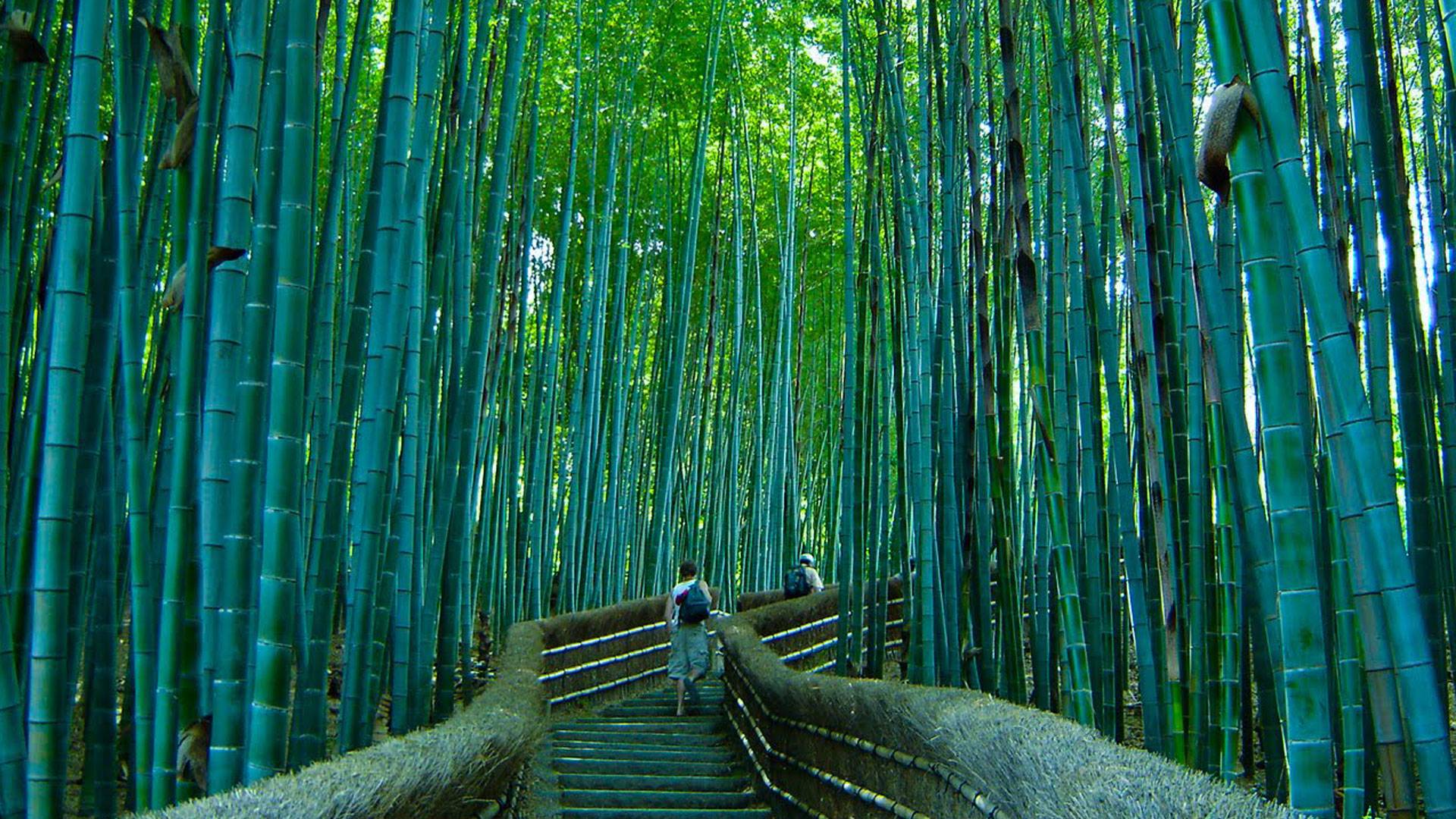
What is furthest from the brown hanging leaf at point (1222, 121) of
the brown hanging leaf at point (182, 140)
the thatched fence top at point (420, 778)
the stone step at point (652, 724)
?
the stone step at point (652, 724)

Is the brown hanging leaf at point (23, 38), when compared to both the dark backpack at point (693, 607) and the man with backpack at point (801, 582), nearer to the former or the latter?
the dark backpack at point (693, 607)

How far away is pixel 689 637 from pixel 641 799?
6.13 ft

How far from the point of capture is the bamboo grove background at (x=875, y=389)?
1.71 m

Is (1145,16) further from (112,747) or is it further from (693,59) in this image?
(693,59)

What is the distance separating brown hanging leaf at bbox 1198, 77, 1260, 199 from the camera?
1553 millimetres

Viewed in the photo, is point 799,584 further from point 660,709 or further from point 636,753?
point 636,753

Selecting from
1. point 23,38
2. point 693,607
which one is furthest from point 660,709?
point 23,38

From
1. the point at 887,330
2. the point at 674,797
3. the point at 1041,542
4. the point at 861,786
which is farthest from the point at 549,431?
the point at 861,786

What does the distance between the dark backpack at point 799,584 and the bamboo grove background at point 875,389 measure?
292cm

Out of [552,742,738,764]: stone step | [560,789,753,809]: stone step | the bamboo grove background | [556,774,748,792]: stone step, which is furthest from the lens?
[552,742,738,764]: stone step

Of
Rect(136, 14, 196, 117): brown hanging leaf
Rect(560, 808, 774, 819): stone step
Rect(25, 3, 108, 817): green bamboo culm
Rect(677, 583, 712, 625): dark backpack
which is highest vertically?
Rect(136, 14, 196, 117): brown hanging leaf

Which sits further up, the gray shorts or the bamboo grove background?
the bamboo grove background

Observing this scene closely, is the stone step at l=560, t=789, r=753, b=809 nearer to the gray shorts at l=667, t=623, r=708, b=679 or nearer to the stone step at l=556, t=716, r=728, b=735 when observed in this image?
the stone step at l=556, t=716, r=728, b=735

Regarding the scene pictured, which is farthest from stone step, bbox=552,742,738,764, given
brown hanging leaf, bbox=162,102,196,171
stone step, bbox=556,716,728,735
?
brown hanging leaf, bbox=162,102,196,171
